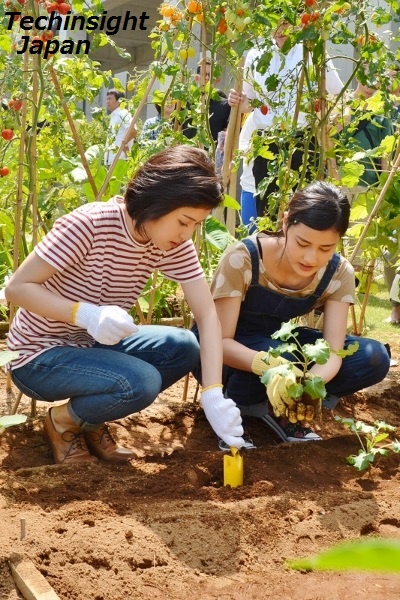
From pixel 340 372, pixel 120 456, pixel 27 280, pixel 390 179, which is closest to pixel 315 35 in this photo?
pixel 390 179

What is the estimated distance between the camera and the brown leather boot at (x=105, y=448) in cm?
237

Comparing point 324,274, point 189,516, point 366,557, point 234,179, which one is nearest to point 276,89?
point 234,179

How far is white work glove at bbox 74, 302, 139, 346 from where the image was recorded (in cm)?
205

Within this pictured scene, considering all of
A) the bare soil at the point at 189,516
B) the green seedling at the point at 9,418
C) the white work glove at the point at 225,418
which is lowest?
the bare soil at the point at 189,516

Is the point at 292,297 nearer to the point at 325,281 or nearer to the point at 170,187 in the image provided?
the point at 325,281

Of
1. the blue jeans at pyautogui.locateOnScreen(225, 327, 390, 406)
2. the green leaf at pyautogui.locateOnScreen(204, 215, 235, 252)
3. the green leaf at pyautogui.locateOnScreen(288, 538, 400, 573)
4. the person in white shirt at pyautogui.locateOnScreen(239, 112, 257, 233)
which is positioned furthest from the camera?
the person in white shirt at pyautogui.locateOnScreen(239, 112, 257, 233)

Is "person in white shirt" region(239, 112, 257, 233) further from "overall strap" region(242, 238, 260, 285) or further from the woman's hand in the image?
"overall strap" region(242, 238, 260, 285)

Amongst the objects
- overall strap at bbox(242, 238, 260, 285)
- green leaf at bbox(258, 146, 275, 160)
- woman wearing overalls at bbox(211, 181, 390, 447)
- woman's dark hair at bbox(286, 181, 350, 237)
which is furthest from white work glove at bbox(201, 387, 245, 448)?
green leaf at bbox(258, 146, 275, 160)

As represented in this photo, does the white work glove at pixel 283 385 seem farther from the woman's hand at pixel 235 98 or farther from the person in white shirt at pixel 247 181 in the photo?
the person in white shirt at pixel 247 181

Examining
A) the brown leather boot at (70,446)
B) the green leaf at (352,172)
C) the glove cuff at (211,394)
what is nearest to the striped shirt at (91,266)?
the brown leather boot at (70,446)

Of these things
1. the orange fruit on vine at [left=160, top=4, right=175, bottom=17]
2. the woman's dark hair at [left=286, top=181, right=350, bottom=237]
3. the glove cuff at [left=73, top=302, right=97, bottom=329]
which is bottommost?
the glove cuff at [left=73, top=302, right=97, bottom=329]

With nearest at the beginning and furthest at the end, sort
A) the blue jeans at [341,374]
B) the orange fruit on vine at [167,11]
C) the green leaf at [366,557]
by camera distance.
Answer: the green leaf at [366,557]
the blue jeans at [341,374]
the orange fruit on vine at [167,11]

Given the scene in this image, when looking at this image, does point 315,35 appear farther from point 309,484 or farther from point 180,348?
point 309,484

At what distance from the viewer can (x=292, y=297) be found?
8.34 ft
